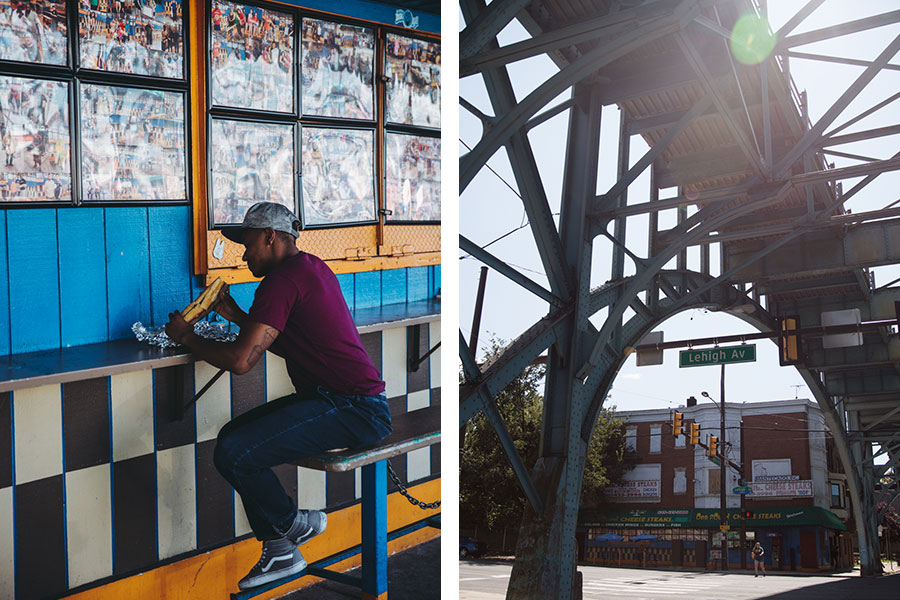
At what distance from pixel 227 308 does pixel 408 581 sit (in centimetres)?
121

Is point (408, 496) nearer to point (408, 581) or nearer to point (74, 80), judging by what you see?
point (408, 581)

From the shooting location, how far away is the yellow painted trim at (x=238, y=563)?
215cm

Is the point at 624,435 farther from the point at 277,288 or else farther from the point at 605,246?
the point at 277,288

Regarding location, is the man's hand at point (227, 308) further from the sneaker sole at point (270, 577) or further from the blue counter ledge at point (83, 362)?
the sneaker sole at point (270, 577)

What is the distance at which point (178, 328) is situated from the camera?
2.18m

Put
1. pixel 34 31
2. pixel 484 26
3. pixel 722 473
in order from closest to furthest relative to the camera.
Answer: pixel 34 31, pixel 484 26, pixel 722 473

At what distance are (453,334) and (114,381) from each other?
4.37 feet

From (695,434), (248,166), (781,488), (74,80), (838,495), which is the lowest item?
(838,495)

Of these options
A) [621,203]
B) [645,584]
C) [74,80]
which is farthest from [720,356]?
[74,80]

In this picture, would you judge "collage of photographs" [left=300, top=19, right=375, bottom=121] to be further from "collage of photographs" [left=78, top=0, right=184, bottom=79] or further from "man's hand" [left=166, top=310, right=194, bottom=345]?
"man's hand" [left=166, top=310, right=194, bottom=345]

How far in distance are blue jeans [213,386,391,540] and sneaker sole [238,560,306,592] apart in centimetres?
11

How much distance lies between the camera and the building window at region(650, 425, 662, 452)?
3.84 meters

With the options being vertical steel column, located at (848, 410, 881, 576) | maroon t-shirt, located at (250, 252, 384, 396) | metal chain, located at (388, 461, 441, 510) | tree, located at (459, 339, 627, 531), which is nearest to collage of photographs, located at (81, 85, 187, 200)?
maroon t-shirt, located at (250, 252, 384, 396)

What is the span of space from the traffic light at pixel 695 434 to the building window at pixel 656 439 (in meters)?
0.24
